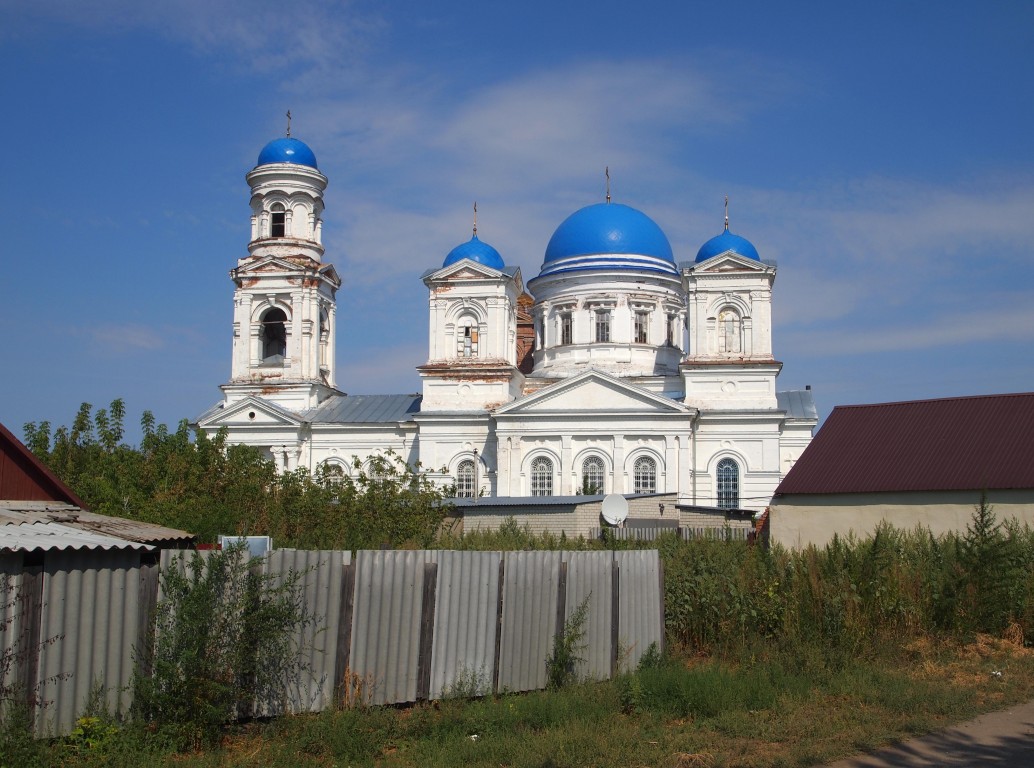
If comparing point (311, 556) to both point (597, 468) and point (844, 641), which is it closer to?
point (844, 641)

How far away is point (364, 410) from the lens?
4319 cm

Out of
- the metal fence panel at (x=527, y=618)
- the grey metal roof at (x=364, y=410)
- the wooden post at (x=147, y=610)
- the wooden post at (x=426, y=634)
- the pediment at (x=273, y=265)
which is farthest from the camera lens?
the grey metal roof at (x=364, y=410)

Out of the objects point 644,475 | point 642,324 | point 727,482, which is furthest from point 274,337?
point 727,482

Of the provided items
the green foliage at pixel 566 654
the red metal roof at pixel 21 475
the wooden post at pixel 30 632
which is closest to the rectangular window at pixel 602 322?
the green foliage at pixel 566 654

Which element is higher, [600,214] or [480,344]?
[600,214]

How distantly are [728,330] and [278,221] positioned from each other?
18.6 metres

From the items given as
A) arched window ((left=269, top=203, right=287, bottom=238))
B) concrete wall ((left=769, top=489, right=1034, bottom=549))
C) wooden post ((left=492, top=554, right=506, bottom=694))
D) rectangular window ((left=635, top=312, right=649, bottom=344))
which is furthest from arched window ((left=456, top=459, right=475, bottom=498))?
wooden post ((left=492, top=554, right=506, bottom=694))

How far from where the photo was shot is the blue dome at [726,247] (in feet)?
141

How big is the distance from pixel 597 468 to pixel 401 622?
26.9 metres

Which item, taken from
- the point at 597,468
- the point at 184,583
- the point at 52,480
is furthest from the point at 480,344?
the point at 184,583

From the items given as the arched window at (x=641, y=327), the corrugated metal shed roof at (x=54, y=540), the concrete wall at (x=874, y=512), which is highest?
the arched window at (x=641, y=327)

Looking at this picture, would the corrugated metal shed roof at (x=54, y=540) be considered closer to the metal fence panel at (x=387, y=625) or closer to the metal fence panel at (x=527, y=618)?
the metal fence panel at (x=387, y=625)

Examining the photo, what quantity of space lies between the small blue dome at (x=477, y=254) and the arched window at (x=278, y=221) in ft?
22.3

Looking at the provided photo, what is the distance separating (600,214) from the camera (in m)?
46.2
